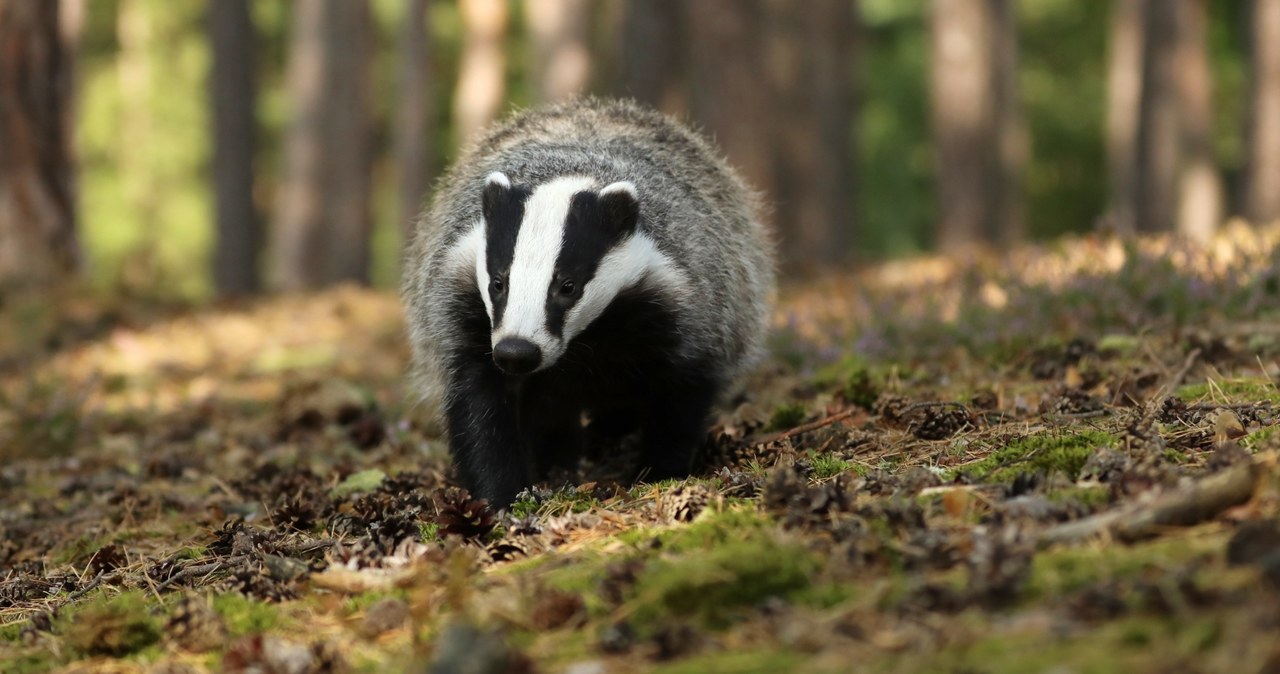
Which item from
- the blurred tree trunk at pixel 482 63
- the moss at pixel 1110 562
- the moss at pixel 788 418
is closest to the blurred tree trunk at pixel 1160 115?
the blurred tree trunk at pixel 482 63

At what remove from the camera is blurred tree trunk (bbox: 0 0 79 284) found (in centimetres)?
1114

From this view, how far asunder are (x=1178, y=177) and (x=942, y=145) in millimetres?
8130

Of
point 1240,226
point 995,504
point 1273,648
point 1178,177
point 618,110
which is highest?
point 618,110

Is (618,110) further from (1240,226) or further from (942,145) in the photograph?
(942,145)

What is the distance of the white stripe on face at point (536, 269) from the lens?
15.5ft

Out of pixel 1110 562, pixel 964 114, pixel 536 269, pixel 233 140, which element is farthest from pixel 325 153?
pixel 1110 562

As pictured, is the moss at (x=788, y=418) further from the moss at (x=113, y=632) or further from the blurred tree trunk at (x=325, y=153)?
the blurred tree trunk at (x=325, y=153)

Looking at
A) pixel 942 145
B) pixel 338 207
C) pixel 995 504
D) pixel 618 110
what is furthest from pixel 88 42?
pixel 995 504

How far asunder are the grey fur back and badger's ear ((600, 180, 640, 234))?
0.21 m

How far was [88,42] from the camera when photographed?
34344 millimetres

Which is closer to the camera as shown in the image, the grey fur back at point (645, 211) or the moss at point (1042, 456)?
the moss at point (1042, 456)

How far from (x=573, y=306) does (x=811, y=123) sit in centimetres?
1578

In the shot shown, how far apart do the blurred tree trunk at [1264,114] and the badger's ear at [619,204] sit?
1651cm

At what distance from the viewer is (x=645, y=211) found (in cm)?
545
